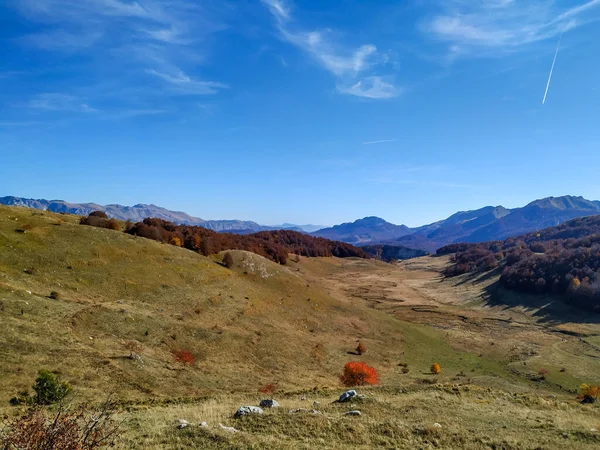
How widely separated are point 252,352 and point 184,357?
441 inches

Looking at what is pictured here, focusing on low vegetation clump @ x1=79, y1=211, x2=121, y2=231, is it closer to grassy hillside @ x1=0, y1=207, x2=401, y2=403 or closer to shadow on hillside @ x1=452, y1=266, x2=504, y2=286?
grassy hillside @ x1=0, y1=207, x2=401, y2=403

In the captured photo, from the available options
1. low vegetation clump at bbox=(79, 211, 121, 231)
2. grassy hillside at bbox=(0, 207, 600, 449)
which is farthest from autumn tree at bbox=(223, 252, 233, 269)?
low vegetation clump at bbox=(79, 211, 121, 231)

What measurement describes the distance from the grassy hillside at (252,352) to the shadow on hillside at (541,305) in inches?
143

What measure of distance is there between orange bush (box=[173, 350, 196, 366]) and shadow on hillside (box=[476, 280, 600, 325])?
94963 mm

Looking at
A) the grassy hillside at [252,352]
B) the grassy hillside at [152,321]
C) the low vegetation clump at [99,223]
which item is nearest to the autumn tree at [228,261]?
the grassy hillside at [152,321]

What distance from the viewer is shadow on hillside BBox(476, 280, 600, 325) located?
96625mm

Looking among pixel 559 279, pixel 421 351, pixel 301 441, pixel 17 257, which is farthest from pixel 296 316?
pixel 559 279

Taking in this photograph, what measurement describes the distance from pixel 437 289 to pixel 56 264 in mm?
147166

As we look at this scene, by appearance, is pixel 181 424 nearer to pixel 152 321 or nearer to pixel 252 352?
pixel 152 321

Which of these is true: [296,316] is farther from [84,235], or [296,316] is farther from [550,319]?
[550,319]

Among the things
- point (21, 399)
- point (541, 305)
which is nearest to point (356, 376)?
point (21, 399)

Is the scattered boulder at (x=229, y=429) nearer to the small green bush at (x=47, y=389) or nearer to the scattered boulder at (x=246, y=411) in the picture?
the scattered boulder at (x=246, y=411)

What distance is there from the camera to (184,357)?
40688 millimetres

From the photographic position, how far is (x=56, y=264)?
51.9 m
